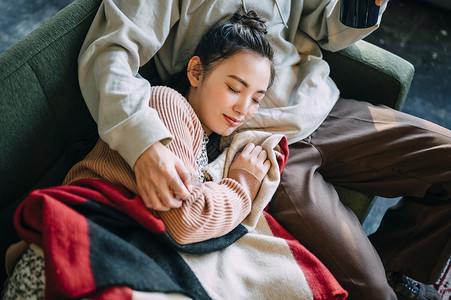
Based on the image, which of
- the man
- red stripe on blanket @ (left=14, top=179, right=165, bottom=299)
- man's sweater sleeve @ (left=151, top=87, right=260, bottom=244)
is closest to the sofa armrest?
the man

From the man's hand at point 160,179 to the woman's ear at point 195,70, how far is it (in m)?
0.33

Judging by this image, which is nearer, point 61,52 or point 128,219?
point 128,219

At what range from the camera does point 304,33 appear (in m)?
1.48

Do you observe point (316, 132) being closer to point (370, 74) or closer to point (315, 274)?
point (370, 74)

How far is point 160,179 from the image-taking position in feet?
2.91

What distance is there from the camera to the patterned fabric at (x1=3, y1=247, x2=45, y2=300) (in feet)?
2.50

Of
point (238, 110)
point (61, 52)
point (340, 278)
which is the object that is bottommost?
point (340, 278)

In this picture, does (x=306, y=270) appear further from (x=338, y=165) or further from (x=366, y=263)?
(x=338, y=165)

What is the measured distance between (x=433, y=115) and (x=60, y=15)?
1844 mm

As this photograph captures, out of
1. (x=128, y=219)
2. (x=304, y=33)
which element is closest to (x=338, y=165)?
(x=304, y=33)

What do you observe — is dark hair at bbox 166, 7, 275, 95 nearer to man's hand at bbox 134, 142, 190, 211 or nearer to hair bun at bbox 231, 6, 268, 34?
hair bun at bbox 231, 6, 268, 34

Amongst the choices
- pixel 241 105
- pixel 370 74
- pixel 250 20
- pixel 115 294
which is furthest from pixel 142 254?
pixel 370 74

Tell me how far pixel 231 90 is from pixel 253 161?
0.19 meters

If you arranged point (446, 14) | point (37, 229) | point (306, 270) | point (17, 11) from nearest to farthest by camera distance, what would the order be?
point (37, 229)
point (306, 270)
point (17, 11)
point (446, 14)
